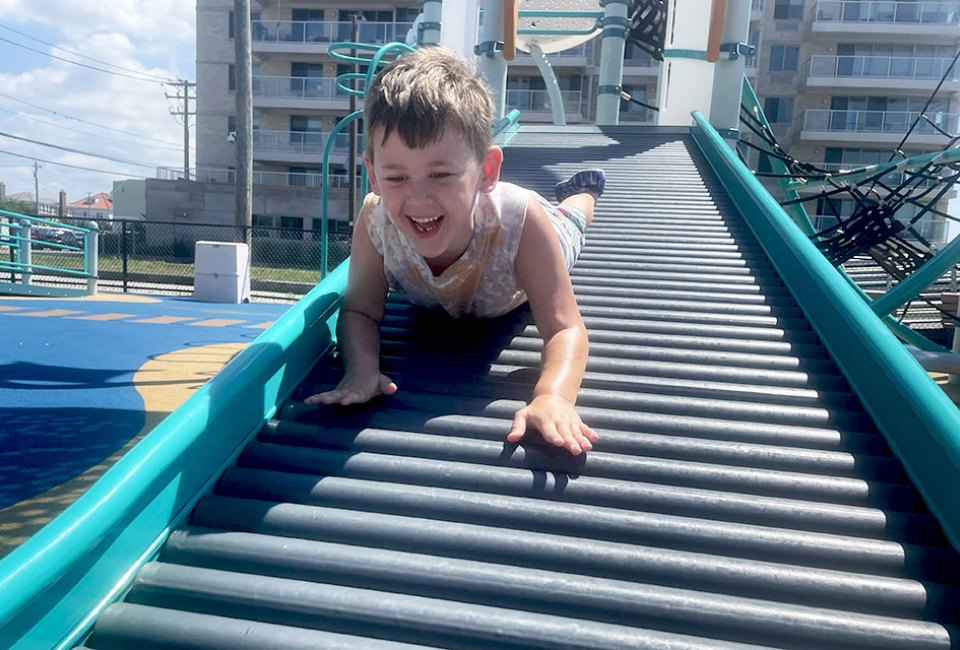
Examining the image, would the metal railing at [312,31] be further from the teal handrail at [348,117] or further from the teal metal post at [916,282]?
the teal metal post at [916,282]

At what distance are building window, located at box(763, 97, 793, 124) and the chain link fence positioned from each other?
1941cm

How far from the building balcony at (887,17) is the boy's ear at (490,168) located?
3453 cm

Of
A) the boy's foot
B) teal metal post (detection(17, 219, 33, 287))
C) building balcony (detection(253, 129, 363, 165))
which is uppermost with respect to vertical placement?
building balcony (detection(253, 129, 363, 165))

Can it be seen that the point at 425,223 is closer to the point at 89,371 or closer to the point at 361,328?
the point at 361,328

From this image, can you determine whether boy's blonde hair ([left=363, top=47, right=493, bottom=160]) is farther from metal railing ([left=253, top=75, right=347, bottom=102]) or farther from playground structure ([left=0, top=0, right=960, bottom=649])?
metal railing ([left=253, top=75, right=347, bottom=102])

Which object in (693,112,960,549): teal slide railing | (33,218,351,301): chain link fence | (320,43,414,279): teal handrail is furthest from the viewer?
(33,218,351,301): chain link fence

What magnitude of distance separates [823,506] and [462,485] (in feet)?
2.75

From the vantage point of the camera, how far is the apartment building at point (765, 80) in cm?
3039

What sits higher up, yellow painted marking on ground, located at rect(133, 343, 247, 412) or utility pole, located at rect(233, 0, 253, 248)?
utility pole, located at rect(233, 0, 253, 248)

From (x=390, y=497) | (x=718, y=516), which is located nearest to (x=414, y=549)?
(x=390, y=497)

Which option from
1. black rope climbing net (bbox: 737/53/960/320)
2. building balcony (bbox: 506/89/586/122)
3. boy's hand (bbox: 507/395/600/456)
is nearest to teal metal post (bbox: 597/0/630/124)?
black rope climbing net (bbox: 737/53/960/320)

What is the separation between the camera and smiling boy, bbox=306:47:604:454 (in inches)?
72.5

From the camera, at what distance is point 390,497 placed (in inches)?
67.3

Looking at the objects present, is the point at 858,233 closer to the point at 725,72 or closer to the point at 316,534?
the point at 725,72
